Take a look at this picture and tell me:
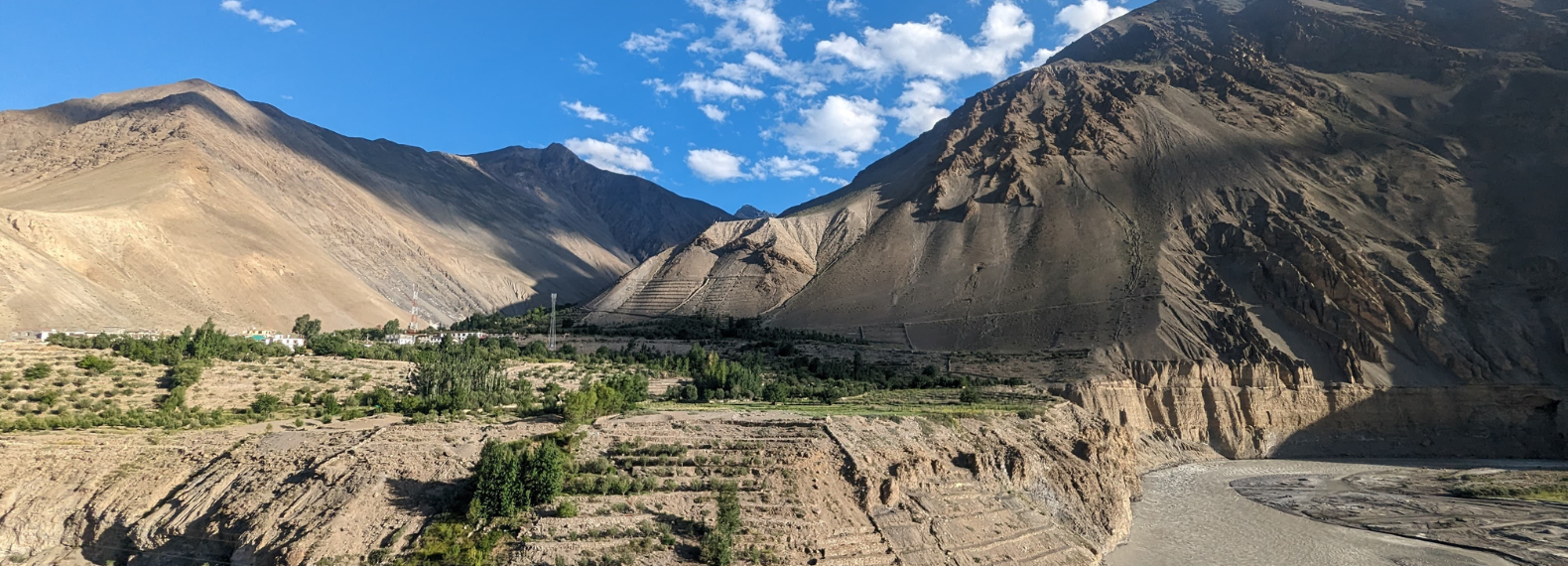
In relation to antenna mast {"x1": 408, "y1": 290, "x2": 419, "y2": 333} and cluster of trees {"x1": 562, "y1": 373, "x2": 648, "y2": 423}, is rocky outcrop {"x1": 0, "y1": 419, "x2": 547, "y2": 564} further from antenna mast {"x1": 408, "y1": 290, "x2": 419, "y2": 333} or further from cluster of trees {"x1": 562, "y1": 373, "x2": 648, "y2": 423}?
antenna mast {"x1": 408, "y1": 290, "x2": 419, "y2": 333}

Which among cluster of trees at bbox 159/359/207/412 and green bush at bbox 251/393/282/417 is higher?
cluster of trees at bbox 159/359/207/412

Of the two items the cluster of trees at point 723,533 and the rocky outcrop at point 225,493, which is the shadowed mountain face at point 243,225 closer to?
the rocky outcrop at point 225,493

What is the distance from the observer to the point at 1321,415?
5312 cm

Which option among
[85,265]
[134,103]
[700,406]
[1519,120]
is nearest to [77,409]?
[700,406]

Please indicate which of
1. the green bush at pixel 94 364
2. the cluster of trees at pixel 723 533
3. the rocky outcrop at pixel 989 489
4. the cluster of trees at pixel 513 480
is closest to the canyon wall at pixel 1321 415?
the rocky outcrop at pixel 989 489

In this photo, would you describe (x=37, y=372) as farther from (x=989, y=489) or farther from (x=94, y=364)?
(x=989, y=489)

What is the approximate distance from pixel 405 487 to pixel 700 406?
14.2 metres

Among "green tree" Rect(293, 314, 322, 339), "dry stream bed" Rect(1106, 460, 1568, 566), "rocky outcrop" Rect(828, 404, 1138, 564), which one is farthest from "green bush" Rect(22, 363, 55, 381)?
"dry stream bed" Rect(1106, 460, 1568, 566)

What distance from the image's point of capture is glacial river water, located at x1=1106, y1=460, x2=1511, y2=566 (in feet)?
91.6

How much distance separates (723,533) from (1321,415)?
1985 inches

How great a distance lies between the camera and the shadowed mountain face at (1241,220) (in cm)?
6109

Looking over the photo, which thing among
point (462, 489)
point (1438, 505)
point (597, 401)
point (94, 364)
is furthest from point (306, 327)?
point (1438, 505)

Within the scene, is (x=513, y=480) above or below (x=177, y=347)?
below

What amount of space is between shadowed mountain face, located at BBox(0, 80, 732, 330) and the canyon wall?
64459 mm
